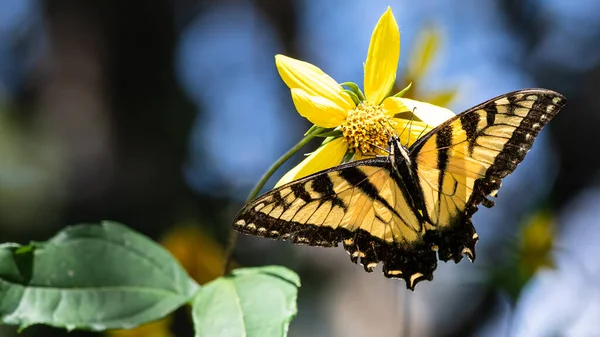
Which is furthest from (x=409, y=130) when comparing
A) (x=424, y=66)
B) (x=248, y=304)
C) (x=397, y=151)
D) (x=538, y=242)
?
(x=538, y=242)

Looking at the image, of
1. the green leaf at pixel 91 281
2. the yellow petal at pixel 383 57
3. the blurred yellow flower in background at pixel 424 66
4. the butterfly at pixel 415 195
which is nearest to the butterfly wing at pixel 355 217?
the butterfly at pixel 415 195

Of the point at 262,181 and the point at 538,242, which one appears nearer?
the point at 262,181

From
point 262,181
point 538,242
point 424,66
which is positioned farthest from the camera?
point 538,242

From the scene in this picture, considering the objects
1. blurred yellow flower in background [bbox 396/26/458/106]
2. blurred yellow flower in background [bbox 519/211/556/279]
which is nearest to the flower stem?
blurred yellow flower in background [bbox 396/26/458/106]

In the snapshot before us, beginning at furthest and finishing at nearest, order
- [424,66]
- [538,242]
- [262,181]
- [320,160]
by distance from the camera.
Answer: [538,242] → [424,66] → [320,160] → [262,181]

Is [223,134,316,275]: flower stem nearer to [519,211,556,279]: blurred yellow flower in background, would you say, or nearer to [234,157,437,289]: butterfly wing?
[234,157,437,289]: butterfly wing

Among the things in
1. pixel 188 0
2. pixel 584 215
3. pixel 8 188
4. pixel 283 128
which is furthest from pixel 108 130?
pixel 584 215

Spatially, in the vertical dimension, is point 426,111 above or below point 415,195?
above

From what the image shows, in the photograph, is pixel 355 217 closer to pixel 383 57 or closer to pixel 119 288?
pixel 383 57
